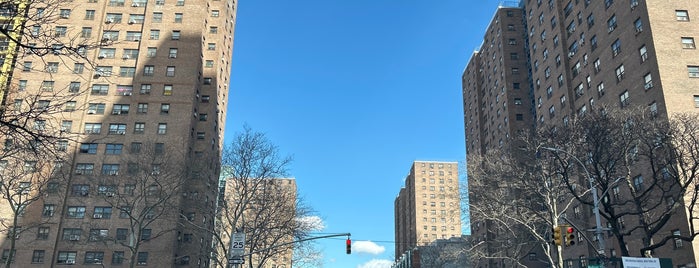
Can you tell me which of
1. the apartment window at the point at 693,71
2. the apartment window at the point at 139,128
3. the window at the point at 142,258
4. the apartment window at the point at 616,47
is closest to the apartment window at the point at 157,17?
the apartment window at the point at 139,128

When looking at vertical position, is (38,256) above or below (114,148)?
below

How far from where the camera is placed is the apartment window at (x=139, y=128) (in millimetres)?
64438

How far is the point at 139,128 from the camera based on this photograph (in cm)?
6462

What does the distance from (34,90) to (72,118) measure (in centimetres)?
562

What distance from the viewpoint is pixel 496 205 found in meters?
40.1

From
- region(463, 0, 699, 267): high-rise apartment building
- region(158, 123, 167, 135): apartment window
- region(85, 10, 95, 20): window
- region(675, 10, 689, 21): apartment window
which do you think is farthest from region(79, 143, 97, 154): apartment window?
region(675, 10, 689, 21): apartment window

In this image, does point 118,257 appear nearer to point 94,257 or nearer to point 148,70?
point 94,257

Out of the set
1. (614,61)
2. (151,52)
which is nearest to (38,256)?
(151,52)

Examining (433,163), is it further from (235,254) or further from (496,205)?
(235,254)

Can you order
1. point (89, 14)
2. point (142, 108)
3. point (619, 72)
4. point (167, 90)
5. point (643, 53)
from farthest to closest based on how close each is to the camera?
point (89, 14) → point (167, 90) → point (142, 108) → point (619, 72) → point (643, 53)

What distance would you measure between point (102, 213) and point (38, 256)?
7.87 meters

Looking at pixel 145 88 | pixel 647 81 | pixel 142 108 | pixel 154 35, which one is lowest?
pixel 647 81

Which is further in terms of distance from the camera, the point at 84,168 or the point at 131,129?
the point at 131,129

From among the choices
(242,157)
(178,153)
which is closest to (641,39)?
(242,157)
